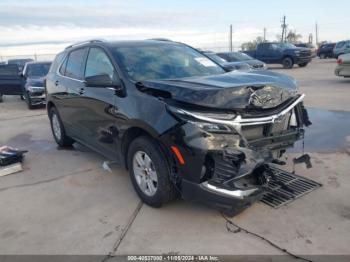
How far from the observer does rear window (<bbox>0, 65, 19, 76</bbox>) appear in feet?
47.6

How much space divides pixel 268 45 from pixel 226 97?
24003mm

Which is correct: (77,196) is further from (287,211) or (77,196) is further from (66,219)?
(287,211)

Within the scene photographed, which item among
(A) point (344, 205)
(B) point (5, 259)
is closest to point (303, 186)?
(A) point (344, 205)

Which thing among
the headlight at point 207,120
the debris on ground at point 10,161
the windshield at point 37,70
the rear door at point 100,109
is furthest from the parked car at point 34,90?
the headlight at point 207,120

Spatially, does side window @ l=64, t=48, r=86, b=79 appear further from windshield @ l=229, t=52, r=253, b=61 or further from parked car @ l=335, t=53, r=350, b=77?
windshield @ l=229, t=52, r=253, b=61

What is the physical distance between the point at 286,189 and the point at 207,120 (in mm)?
1518

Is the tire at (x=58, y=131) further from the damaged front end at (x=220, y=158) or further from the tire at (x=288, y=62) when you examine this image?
the tire at (x=288, y=62)

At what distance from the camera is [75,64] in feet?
18.9

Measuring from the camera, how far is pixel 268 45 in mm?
25859

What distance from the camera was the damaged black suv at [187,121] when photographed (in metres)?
3.33

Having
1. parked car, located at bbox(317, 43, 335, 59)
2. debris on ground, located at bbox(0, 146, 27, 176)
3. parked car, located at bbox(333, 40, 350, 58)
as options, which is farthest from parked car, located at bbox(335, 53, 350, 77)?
parked car, located at bbox(317, 43, 335, 59)

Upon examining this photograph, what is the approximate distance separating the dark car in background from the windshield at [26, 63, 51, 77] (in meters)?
0.74

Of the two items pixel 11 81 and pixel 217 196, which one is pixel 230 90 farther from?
pixel 11 81

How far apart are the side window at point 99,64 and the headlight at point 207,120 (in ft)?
4.40
